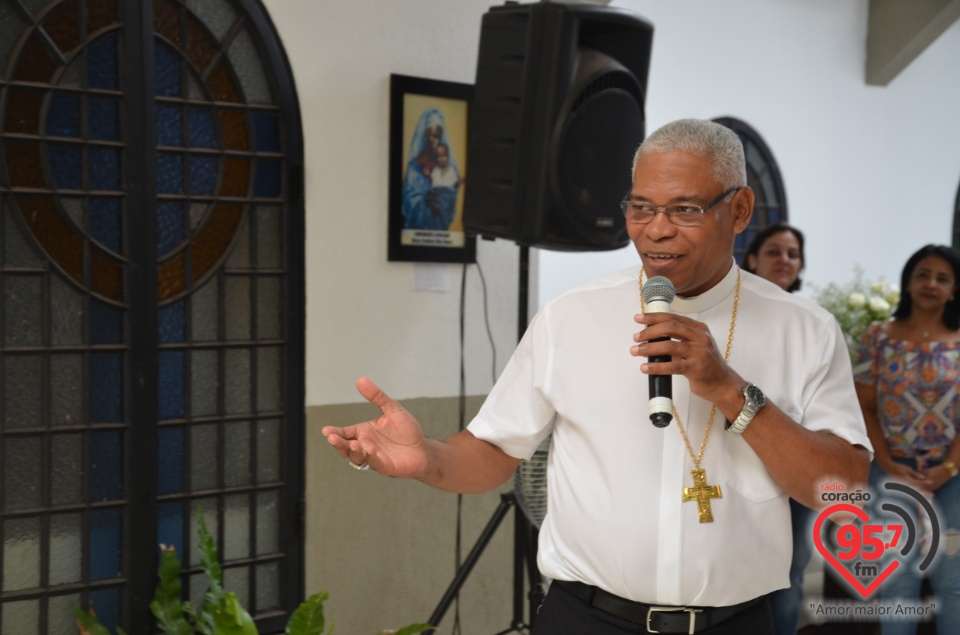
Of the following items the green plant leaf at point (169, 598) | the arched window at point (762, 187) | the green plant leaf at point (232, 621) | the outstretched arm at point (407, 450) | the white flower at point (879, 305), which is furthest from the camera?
the arched window at point (762, 187)

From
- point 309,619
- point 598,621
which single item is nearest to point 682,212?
point 598,621

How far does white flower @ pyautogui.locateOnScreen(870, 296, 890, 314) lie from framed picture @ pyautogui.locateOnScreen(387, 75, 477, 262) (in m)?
2.09

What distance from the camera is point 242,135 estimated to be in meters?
3.48

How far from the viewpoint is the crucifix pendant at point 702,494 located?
1720 millimetres

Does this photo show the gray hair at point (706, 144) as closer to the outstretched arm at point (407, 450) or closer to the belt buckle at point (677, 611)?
the outstretched arm at point (407, 450)

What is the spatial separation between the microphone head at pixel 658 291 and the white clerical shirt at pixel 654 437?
0.21m

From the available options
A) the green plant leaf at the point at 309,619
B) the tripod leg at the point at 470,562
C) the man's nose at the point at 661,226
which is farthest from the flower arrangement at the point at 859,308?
the man's nose at the point at 661,226

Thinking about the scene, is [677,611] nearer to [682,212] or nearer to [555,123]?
[682,212]

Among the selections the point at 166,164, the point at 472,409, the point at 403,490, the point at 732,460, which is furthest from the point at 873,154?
the point at 732,460

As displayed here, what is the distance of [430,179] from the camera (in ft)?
12.6

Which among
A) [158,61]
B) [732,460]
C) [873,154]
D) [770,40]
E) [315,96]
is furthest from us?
[873,154]

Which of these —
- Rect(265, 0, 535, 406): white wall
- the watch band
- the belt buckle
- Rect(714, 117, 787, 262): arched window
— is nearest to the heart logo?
the belt buckle

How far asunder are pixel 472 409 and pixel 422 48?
54.2 inches

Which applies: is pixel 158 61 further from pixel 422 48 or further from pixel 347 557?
pixel 347 557
